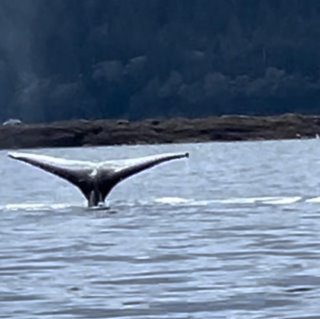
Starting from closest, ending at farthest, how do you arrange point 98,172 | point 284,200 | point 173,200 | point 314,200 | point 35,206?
point 98,172, point 314,200, point 284,200, point 35,206, point 173,200

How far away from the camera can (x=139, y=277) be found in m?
27.4

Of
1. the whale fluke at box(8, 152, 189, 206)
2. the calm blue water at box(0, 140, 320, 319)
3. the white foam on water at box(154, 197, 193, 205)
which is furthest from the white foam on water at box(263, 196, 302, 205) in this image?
the whale fluke at box(8, 152, 189, 206)

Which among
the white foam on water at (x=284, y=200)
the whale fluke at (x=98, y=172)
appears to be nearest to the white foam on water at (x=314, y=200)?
the white foam on water at (x=284, y=200)

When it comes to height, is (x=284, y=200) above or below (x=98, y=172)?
below

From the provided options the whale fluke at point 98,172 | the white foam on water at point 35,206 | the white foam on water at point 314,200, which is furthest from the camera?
the white foam on water at point 35,206

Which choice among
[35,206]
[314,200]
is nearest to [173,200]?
[35,206]

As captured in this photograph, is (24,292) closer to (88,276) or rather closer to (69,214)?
(88,276)

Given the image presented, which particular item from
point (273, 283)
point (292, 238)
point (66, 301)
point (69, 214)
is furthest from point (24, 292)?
point (69, 214)

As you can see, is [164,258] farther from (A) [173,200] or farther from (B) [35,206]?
(A) [173,200]

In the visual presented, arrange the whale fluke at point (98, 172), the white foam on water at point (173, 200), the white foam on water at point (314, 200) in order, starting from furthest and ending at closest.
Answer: the white foam on water at point (173, 200) → the white foam on water at point (314, 200) → the whale fluke at point (98, 172)

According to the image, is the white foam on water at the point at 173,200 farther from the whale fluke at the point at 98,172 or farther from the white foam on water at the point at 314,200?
the whale fluke at the point at 98,172

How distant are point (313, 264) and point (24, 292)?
17.2 ft

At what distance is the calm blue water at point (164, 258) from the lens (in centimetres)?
2384

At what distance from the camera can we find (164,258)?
30.5 m
